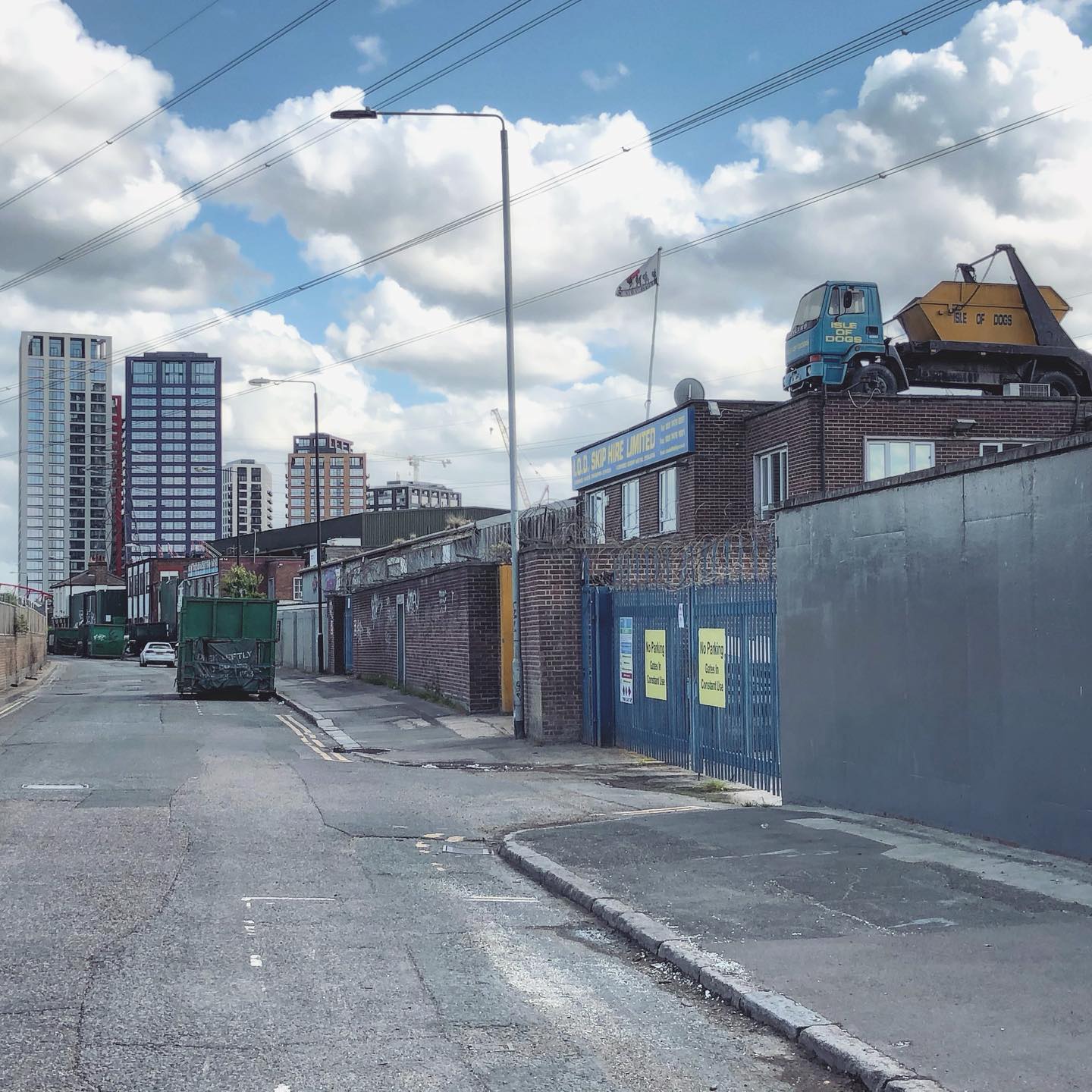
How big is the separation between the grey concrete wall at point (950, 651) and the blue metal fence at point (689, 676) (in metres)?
0.96

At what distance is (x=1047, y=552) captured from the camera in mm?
8773

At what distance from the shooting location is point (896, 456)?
2817 cm

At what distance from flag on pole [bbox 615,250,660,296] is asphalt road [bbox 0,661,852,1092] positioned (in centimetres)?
2640

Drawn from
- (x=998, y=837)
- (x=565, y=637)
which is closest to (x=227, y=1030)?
(x=998, y=837)

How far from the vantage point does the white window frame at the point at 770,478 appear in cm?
2912

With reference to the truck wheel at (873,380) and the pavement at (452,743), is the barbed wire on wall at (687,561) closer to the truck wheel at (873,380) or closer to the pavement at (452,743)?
the pavement at (452,743)

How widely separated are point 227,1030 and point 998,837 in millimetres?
6125

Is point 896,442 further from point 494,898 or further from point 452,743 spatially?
point 494,898

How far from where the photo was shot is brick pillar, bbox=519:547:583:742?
63.1 ft

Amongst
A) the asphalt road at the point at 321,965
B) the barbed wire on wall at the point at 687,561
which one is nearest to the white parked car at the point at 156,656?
the barbed wire on wall at the point at 687,561

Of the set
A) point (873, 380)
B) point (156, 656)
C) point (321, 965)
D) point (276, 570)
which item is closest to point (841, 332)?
point (873, 380)

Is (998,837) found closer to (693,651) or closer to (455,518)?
(693,651)

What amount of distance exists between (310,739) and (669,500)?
13.1 m

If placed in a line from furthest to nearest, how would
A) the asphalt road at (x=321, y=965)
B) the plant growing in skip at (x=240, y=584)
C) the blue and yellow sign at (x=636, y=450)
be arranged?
the plant growing in skip at (x=240, y=584), the blue and yellow sign at (x=636, y=450), the asphalt road at (x=321, y=965)
